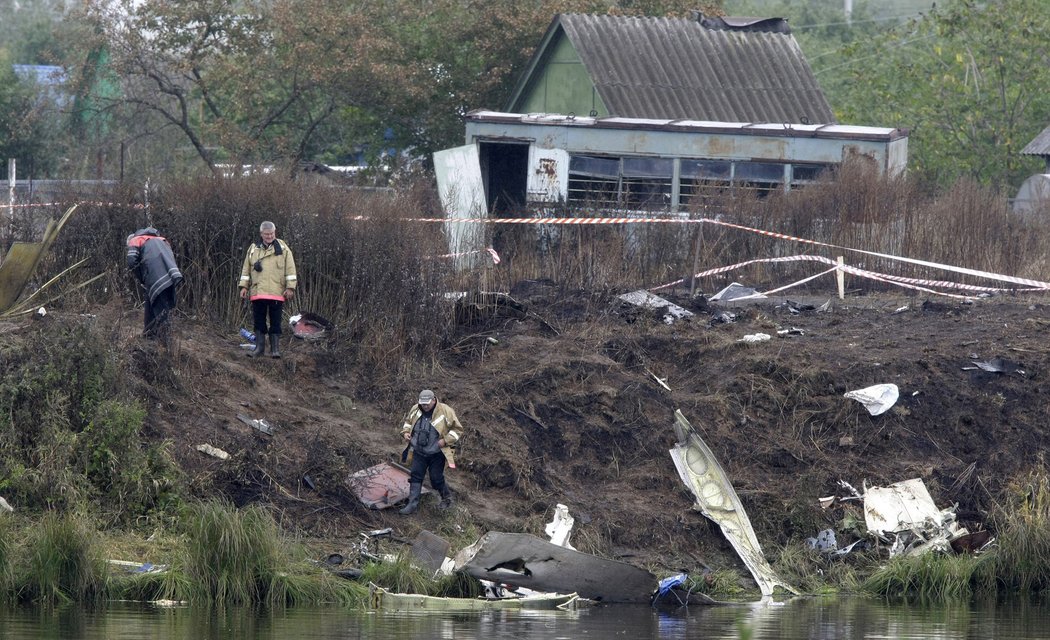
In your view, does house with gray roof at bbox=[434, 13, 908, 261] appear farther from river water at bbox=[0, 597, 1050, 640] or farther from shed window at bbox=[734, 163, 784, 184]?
river water at bbox=[0, 597, 1050, 640]

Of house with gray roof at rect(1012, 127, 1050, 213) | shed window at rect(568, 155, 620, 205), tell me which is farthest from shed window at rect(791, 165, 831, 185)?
house with gray roof at rect(1012, 127, 1050, 213)

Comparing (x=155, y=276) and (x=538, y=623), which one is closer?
(x=538, y=623)

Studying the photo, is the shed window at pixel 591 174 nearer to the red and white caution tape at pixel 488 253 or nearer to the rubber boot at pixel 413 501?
the red and white caution tape at pixel 488 253

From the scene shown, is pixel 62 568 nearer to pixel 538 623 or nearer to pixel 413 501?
pixel 413 501

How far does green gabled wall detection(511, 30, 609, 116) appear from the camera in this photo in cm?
2683

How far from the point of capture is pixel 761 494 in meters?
14.4

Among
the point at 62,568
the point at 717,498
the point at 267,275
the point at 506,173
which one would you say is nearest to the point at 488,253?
the point at 267,275

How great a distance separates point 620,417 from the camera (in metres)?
15.2

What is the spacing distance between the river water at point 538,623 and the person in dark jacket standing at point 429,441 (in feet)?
6.27

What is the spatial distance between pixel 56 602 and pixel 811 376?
26.1 ft

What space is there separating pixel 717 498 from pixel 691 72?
1423 centimetres

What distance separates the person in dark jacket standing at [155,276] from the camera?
1487 cm

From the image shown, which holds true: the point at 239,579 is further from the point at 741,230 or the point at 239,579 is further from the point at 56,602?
the point at 741,230

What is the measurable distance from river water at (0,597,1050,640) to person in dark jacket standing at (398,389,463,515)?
191cm
